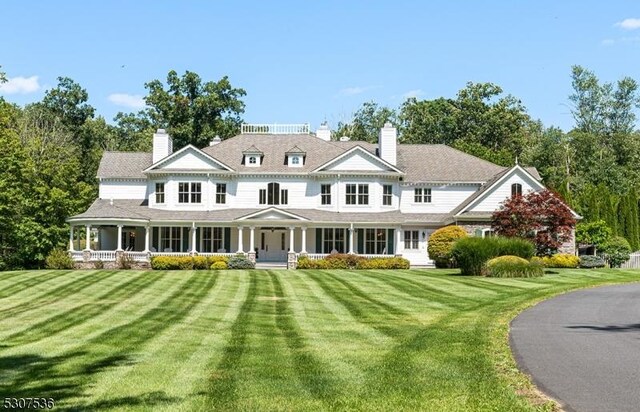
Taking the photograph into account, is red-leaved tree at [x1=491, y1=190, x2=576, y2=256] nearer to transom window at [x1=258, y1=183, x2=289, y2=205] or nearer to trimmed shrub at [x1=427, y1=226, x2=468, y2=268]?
trimmed shrub at [x1=427, y1=226, x2=468, y2=268]

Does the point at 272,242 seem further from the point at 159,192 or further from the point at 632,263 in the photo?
the point at 632,263

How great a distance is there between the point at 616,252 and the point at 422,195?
13003 millimetres

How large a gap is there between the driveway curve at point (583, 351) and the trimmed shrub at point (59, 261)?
31.3m

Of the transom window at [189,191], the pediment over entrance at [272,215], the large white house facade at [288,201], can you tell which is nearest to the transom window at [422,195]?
the large white house facade at [288,201]

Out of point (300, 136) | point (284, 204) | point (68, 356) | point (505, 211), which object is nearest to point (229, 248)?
point (284, 204)

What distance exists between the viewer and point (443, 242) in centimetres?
4512

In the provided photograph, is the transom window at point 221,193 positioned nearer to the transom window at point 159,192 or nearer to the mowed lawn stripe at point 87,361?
the transom window at point 159,192

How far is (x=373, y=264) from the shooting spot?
45375mm

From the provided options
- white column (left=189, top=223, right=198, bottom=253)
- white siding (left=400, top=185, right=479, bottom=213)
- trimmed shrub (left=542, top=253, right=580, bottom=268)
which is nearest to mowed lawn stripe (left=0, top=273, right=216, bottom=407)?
white column (left=189, top=223, right=198, bottom=253)

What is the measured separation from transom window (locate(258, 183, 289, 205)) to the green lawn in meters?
22.6

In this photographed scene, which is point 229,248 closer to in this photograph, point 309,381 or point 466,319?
point 466,319

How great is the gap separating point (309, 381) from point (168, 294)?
17.0 metres

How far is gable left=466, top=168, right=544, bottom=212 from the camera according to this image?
47594 millimetres

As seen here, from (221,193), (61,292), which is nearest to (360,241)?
(221,193)
